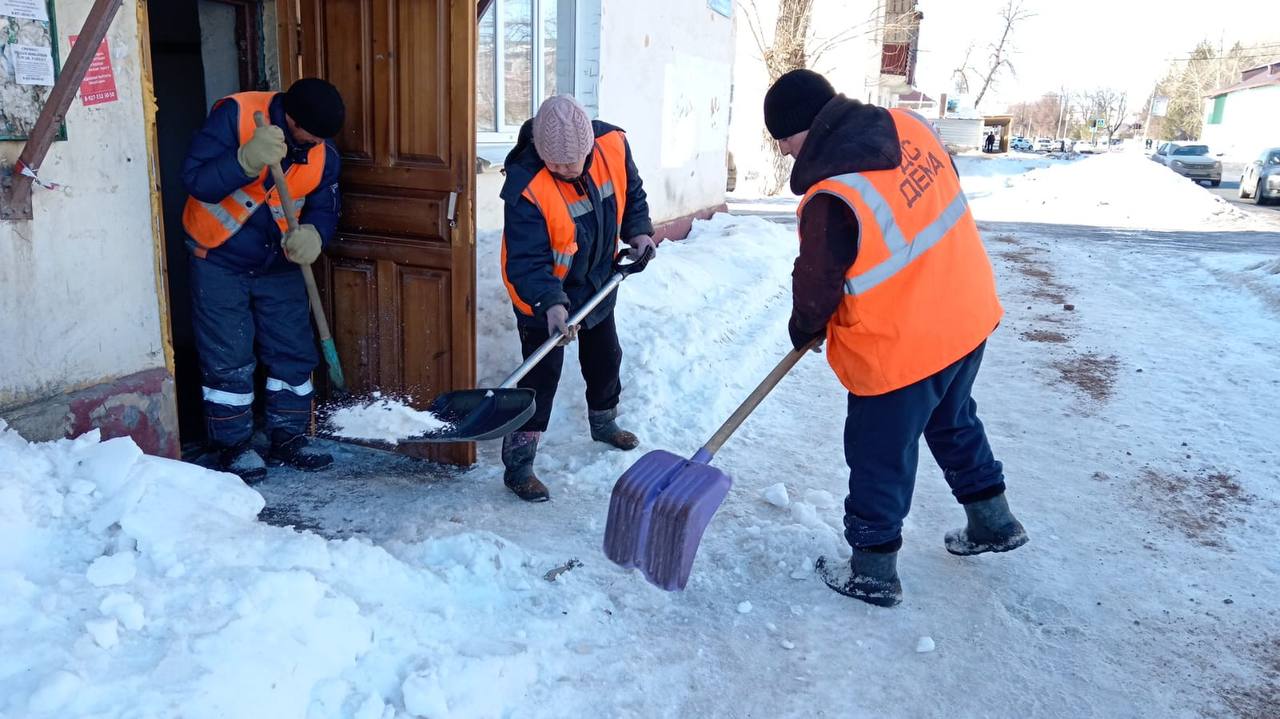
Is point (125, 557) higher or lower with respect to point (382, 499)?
higher

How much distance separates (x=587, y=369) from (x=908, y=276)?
1.88m

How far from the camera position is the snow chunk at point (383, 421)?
3.79 metres

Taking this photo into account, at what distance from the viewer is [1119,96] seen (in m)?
85.1

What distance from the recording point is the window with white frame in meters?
6.35

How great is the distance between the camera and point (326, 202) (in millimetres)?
3916

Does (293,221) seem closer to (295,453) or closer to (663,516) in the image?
(295,453)

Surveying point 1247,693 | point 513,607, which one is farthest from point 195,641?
point 1247,693

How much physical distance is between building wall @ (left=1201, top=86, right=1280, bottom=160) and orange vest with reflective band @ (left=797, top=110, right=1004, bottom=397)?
4811cm

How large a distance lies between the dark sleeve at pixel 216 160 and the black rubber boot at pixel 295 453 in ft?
3.71

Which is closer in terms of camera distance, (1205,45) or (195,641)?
(195,641)

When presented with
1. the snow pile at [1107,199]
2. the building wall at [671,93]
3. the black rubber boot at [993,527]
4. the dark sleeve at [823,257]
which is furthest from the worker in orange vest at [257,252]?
the snow pile at [1107,199]

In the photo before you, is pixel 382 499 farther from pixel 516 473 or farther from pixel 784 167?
pixel 784 167

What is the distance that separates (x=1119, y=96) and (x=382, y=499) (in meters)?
97.2

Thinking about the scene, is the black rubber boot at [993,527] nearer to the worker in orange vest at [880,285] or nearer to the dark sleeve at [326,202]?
the worker in orange vest at [880,285]
